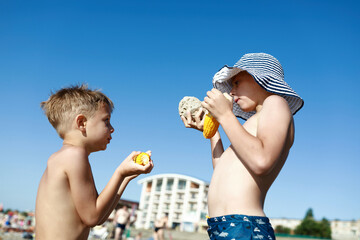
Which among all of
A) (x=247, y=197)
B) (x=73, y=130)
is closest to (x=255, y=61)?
(x=247, y=197)

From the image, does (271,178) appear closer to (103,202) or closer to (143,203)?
(103,202)

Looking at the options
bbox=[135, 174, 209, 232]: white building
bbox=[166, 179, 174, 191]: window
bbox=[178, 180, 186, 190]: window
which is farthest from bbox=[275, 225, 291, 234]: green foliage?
bbox=[166, 179, 174, 191]: window

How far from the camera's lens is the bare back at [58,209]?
2.01 metres

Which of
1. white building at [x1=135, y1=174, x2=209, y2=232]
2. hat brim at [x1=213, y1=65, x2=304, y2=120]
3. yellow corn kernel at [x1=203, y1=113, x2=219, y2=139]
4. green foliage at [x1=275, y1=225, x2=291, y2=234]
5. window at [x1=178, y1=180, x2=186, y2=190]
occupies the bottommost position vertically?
green foliage at [x1=275, y1=225, x2=291, y2=234]

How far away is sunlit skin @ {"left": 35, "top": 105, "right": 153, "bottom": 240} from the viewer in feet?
6.57

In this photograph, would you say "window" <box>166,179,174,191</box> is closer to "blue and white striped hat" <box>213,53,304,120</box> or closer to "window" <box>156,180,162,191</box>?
"window" <box>156,180,162,191</box>

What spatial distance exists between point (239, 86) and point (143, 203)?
6154 cm

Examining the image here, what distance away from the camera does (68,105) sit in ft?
7.52

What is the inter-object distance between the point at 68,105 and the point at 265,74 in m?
1.36

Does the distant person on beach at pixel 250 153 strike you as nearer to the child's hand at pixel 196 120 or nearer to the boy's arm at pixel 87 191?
the child's hand at pixel 196 120

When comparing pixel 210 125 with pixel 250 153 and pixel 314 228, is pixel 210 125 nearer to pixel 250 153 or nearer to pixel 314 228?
pixel 250 153

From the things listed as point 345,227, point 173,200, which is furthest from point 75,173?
point 345,227

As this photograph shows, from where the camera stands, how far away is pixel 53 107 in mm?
2316

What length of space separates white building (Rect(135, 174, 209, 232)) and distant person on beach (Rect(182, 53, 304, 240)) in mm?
48670
